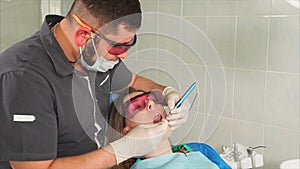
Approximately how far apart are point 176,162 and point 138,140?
0.24m

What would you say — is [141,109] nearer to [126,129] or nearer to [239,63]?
[126,129]

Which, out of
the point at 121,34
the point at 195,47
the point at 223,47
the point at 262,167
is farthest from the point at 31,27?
the point at 262,167

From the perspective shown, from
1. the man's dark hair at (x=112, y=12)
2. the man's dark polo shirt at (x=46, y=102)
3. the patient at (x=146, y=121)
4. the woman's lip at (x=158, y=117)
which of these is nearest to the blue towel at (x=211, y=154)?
the patient at (x=146, y=121)

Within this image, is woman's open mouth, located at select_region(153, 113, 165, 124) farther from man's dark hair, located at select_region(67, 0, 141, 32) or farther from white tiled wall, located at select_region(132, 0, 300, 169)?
white tiled wall, located at select_region(132, 0, 300, 169)

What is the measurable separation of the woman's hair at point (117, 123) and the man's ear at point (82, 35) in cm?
33

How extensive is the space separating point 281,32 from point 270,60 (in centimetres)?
14

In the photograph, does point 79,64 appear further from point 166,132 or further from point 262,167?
point 262,167

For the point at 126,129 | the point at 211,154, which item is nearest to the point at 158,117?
the point at 126,129

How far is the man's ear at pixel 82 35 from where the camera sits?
1.20 metres

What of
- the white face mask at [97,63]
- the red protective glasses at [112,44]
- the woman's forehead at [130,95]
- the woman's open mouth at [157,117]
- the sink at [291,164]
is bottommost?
the sink at [291,164]

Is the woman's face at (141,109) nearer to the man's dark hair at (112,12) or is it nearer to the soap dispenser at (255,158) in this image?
the man's dark hair at (112,12)

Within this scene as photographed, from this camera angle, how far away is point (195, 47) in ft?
6.65

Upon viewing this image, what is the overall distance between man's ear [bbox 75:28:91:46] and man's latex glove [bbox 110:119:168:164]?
1.14 feet

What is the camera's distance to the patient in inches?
56.8
